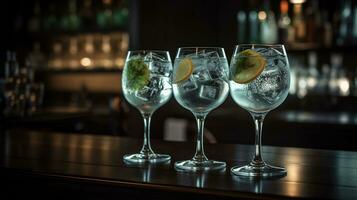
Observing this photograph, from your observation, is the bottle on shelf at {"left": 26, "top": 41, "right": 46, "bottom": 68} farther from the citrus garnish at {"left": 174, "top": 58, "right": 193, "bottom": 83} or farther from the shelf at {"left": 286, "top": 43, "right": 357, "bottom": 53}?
the citrus garnish at {"left": 174, "top": 58, "right": 193, "bottom": 83}

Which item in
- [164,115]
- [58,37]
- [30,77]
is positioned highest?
[58,37]

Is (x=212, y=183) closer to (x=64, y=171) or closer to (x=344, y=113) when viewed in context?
(x=64, y=171)

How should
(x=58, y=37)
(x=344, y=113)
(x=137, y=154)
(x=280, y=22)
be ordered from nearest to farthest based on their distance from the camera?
(x=137, y=154) < (x=344, y=113) < (x=280, y=22) < (x=58, y=37)

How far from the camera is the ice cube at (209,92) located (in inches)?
37.5

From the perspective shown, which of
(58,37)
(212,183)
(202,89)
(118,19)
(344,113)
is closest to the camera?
(212,183)

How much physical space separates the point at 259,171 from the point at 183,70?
0.23 m

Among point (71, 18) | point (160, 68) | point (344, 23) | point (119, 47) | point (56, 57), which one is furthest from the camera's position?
point (56, 57)

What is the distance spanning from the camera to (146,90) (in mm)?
1030

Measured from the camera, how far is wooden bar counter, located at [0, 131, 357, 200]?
0.78m

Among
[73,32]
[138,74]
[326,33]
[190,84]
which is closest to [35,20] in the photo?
[73,32]

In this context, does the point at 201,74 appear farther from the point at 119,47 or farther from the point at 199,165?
the point at 119,47

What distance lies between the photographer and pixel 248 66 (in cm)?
90

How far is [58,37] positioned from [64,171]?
3963 mm

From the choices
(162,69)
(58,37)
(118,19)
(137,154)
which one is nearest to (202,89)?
(162,69)
